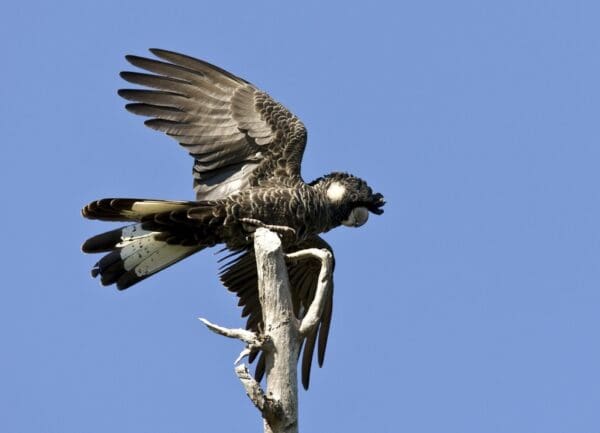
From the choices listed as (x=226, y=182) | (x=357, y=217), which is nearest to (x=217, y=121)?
(x=226, y=182)

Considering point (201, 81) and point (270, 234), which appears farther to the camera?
point (201, 81)

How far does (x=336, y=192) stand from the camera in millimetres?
11359

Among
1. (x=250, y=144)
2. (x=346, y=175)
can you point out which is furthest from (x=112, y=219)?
(x=346, y=175)

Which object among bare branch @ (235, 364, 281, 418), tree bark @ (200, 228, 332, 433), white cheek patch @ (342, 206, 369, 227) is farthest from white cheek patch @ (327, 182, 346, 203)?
bare branch @ (235, 364, 281, 418)

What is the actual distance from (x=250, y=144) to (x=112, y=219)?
5.27 feet

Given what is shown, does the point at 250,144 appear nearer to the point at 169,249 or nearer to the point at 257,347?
the point at 169,249

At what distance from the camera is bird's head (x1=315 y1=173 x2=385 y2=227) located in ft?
37.3

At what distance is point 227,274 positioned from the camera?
469 inches

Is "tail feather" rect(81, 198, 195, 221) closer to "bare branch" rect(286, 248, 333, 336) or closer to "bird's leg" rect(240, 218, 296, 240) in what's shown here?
"bird's leg" rect(240, 218, 296, 240)

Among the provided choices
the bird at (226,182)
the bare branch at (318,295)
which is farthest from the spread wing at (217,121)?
the bare branch at (318,295)

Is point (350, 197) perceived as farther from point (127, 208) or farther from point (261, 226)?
point (127, 208)

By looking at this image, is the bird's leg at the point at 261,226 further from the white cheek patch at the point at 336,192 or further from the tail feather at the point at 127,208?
the white cheek patch at the point at 336,192

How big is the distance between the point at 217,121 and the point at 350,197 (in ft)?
4.94

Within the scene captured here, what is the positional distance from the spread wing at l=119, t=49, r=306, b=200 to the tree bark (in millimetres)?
2129
